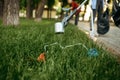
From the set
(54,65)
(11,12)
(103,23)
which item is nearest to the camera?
(54,65)

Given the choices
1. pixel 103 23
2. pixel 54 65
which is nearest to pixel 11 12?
pixel 103 23

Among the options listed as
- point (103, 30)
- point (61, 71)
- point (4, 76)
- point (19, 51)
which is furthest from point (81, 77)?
point (103, 30)

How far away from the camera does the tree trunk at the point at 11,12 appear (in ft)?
48.8

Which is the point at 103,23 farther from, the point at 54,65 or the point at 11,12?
the point at 54,65

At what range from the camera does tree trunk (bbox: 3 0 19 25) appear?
48.8ft

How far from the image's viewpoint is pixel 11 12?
15.1 meters

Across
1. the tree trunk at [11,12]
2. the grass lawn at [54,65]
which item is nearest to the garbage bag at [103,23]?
the tree trunk at [11,12]

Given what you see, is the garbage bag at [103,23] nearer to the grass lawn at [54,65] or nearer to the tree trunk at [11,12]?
the tree trunk at [11,12]

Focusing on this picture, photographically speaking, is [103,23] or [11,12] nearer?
[103,23]

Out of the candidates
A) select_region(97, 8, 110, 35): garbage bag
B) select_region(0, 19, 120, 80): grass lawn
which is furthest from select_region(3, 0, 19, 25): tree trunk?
select_region(0, 19, 120, 80): grass lawn

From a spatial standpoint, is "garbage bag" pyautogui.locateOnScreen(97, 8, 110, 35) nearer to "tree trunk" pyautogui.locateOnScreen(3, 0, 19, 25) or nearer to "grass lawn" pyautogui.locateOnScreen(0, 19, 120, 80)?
"tree trunk" pyautogui.locateOnScreen(3, 0, 19, 25)

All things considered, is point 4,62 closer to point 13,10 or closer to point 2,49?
point 2,49

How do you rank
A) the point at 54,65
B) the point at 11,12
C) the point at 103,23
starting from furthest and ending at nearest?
the point at 11,12 < the point at 103,23 < the point at 54,65

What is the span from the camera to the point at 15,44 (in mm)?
7305
